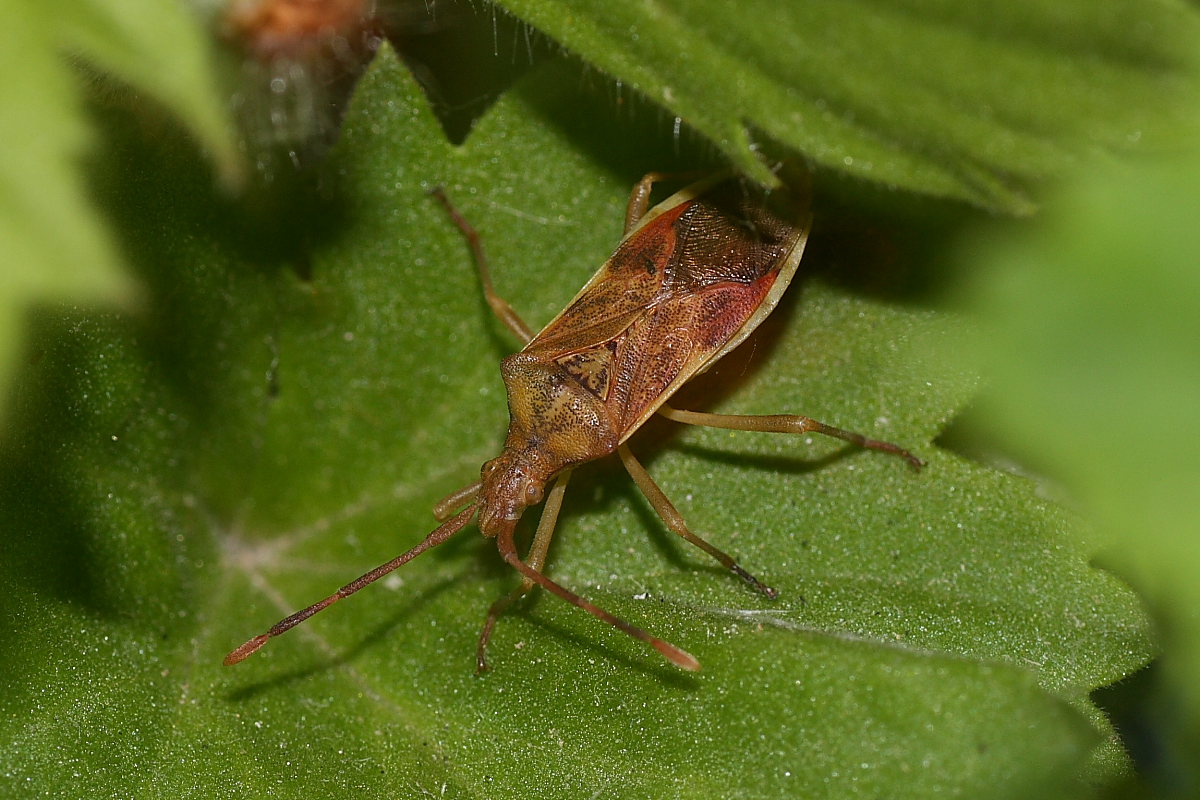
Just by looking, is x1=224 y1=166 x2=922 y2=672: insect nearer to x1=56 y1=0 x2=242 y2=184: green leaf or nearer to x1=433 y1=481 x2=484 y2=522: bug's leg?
x1=433 y1=481 x2=484 y2=522: bug's leg

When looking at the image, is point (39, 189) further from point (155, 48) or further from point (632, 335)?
point (632, 335)

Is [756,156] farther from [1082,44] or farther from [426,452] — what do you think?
[426,452]

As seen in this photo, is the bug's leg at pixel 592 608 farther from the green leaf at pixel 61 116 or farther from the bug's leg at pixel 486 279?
the green leaf at pixel 61 116

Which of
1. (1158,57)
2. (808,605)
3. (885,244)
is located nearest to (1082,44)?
(1158,57)

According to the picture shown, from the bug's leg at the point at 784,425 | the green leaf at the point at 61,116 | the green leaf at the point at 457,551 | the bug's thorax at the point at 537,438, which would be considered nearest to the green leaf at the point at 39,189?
the green leaf at the point at 61,116

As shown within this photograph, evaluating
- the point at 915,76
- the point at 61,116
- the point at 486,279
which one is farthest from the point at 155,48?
the point at 486,279

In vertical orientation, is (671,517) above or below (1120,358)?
below

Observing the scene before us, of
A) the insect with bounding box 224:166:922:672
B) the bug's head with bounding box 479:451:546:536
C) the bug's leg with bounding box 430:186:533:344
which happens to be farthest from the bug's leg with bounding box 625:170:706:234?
the bug's head with bounding box 479:451:546:536
